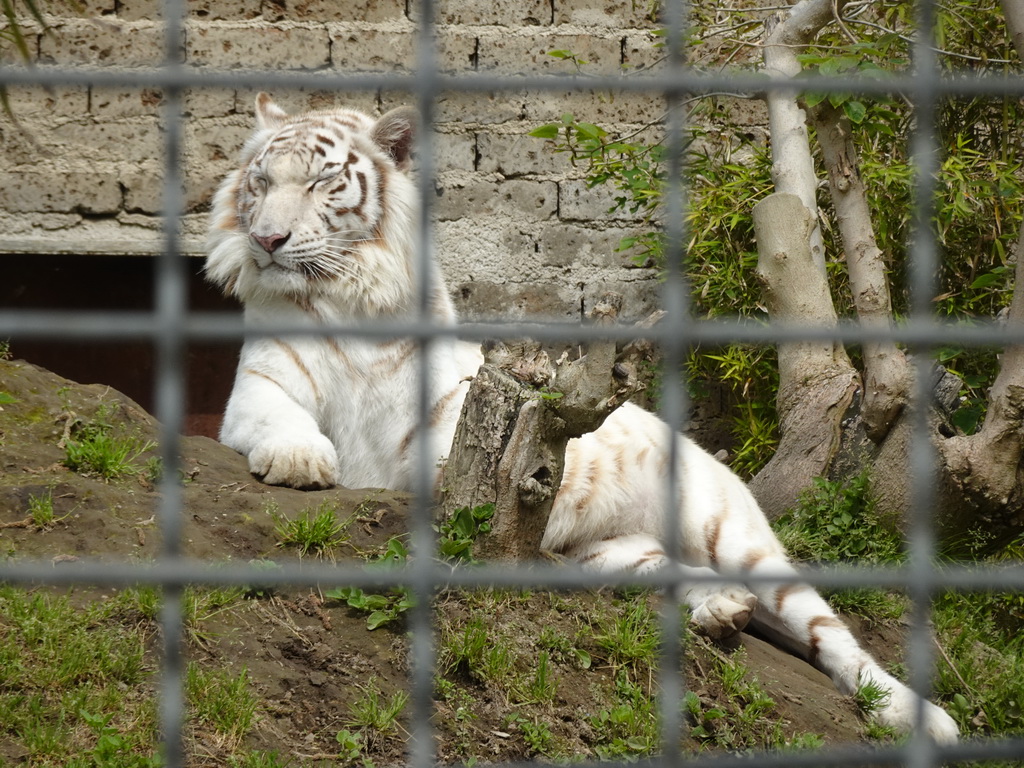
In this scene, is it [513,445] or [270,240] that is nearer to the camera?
[513,445]

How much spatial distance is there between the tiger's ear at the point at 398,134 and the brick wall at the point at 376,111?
117 centimetres

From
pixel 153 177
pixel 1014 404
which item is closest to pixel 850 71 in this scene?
pixel 1014 404

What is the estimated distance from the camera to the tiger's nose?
4.01 meters

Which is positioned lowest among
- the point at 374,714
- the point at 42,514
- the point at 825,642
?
the point at 825,642

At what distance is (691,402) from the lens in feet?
19.2

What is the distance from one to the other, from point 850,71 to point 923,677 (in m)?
2.80

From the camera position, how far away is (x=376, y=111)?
5.93 metres

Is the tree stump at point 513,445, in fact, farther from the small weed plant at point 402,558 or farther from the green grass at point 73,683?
the green grass at point 73,683

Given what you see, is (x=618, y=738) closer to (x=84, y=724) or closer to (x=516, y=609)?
(x=516, y=609)

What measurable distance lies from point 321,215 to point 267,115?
2.31ft

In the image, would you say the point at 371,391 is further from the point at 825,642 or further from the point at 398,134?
the point at 825,642

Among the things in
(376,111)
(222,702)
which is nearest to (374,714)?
(222,702)

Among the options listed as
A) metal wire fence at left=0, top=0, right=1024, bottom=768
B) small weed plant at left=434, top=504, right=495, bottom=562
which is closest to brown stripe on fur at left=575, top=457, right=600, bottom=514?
small weed plant at left=434, top=504, right=495, bottom=562

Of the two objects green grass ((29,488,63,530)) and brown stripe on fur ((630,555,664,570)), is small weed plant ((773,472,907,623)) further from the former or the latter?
green grass ((29,488,63,530))
